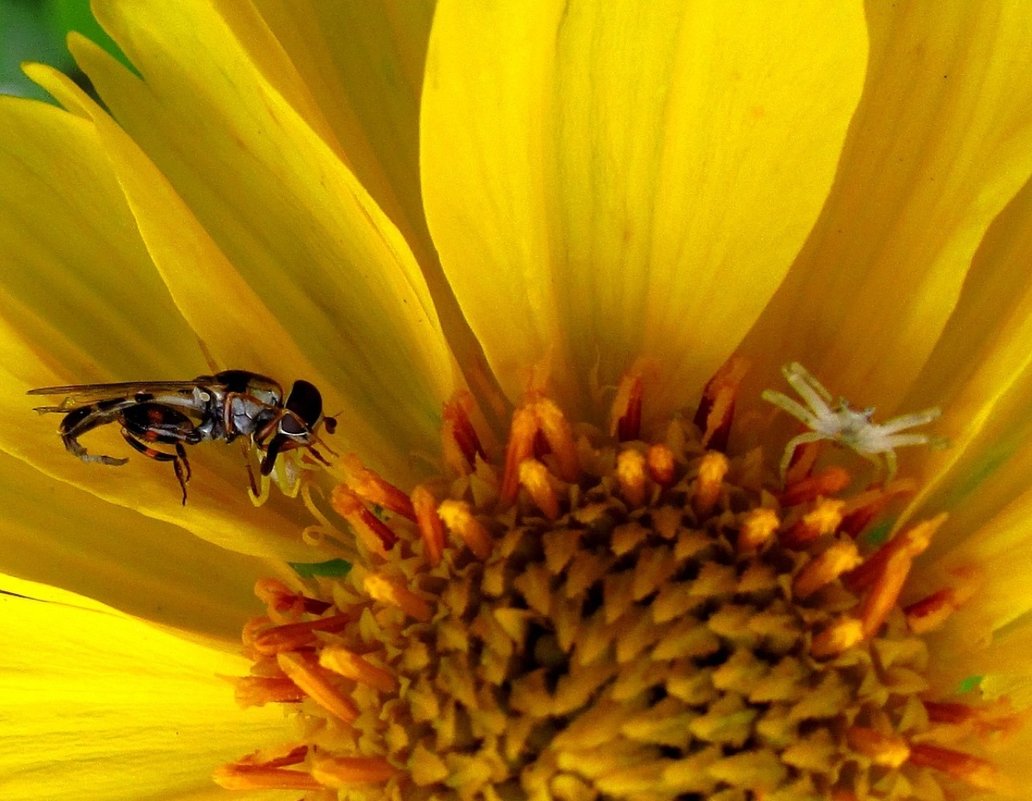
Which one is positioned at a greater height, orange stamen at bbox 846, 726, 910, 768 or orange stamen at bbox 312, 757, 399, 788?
orange stamen at bbox 312, 757, 399, 788

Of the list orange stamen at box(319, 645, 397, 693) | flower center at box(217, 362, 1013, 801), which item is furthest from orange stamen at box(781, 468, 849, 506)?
orange stamen at box(319, 645, 397, 693)

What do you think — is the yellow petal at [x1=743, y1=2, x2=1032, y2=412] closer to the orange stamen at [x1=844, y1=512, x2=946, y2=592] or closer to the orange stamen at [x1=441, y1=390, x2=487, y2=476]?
the orange stamen at [x1=844, y1=512, x2=946, y2=592]

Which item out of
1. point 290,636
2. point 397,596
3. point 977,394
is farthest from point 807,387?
point 290,636

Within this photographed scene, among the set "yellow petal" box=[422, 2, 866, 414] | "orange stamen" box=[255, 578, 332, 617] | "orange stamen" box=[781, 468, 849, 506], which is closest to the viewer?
"yellow petal" box=[422, 2, 866, 414]

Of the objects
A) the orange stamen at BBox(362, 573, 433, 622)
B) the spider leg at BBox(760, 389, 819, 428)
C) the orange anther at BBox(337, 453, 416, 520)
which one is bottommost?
the orange stamen at BBox(362, 573, 433, 622)

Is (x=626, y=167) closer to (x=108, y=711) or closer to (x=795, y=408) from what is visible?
(x=795, y=408)

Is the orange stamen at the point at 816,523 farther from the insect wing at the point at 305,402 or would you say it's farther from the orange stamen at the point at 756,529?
the insect wing at the point at 305,402
